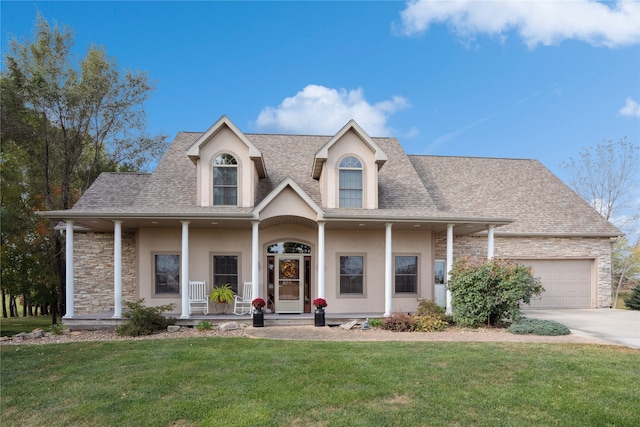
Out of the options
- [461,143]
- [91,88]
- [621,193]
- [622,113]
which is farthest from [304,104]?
[621,193]

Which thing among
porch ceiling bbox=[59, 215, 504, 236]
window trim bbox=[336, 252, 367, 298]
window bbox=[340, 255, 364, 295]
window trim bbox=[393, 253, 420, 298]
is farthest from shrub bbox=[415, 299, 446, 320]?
porch ceiling bbox=[59, 215, 504, 236]

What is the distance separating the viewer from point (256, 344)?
8.95 m

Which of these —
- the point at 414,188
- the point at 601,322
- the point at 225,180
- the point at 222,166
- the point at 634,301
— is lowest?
the point at 634,301

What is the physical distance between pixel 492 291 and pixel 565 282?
782 centimetres

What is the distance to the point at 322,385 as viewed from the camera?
6.05 m

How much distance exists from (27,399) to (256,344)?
433cm

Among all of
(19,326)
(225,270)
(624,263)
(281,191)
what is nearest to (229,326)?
(225,270)

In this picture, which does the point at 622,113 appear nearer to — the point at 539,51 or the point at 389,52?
the point at 539,51

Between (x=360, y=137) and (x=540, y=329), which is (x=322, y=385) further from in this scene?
(x=360, y=137)

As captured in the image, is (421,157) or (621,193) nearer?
(421,157)

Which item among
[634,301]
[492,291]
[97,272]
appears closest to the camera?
[492,291]

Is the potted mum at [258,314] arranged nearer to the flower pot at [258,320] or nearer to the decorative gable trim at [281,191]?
the flower pot at [258,320]

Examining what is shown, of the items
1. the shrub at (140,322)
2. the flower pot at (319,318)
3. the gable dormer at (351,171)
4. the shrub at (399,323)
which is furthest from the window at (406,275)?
the shrub at (140,322)

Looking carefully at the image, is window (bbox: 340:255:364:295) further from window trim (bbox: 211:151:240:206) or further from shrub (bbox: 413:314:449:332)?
window trim (bbox: 211:151:240:206)
